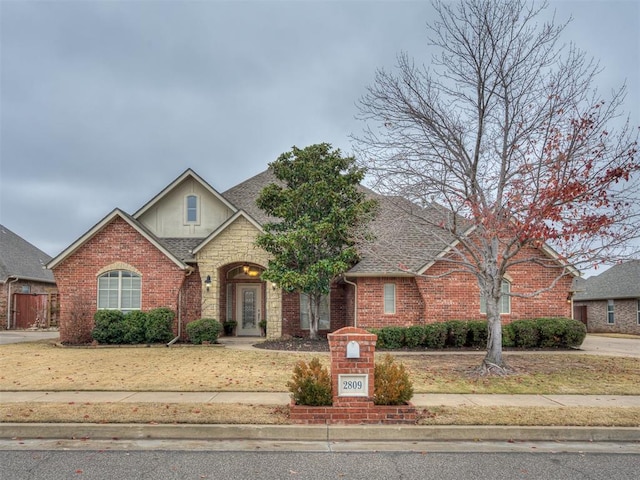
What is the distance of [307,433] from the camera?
22.9 ft

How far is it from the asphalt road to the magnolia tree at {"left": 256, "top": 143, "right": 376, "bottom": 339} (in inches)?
426

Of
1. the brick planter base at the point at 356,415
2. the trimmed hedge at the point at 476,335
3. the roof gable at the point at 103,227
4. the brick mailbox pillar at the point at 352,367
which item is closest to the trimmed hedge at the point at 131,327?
the roof gable at the point at 103,227

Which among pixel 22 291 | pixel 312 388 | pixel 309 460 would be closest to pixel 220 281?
pixel 312 388

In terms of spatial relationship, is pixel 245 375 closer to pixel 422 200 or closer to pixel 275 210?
pixel 422 200

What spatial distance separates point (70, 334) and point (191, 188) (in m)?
7.58

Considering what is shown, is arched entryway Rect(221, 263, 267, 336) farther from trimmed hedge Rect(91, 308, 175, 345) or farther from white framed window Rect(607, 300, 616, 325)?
white framed window Rect(607, 300, 616, 325)

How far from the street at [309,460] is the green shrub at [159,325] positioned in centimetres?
1125

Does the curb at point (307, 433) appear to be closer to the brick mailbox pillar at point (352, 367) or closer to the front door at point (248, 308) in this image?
the brick mailbox pillar at point (352, 367)

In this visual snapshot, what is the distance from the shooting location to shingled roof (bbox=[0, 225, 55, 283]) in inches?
1091

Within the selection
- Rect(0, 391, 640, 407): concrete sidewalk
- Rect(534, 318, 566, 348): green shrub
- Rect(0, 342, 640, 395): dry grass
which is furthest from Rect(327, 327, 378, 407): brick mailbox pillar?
Rect(534, 318, 566, 348): green shrub

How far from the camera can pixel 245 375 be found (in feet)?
37.4

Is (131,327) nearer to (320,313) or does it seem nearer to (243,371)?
(320,313)

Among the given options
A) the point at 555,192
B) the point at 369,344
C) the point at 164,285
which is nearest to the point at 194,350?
the point at 164,285

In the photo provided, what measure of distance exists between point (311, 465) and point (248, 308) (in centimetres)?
1618
